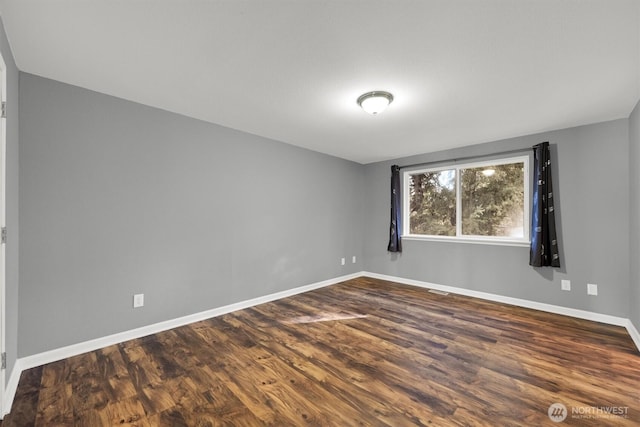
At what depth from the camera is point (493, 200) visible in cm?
392

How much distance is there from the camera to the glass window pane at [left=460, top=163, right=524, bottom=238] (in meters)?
3.72

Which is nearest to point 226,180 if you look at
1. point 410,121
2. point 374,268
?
point 410,121

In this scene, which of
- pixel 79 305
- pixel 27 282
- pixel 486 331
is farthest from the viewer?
pixel 486 331

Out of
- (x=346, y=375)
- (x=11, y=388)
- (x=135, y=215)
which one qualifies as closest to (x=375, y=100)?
(x=346, y=375)

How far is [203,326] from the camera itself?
288 centimetres

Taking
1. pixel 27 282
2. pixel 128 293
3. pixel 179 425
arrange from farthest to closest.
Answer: pixel 128 293 → pixel 27 282 → pixel 179 425

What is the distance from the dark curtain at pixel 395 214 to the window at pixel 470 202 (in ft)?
0.53

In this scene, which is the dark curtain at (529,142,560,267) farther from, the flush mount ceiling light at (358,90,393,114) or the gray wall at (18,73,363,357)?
the gray wall at (18,73,363,357)

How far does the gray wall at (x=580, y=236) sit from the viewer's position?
9.70 ft

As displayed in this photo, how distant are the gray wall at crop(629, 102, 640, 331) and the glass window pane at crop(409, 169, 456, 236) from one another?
1.85m

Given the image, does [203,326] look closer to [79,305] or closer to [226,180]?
[79,305]

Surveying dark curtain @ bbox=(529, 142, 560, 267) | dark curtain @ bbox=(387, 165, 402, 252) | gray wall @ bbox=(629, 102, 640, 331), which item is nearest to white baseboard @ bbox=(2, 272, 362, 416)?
dark curtain @ bbox=(387, 165, 402, 252)

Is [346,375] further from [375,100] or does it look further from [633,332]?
[633,332]

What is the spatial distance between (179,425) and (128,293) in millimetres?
1531
